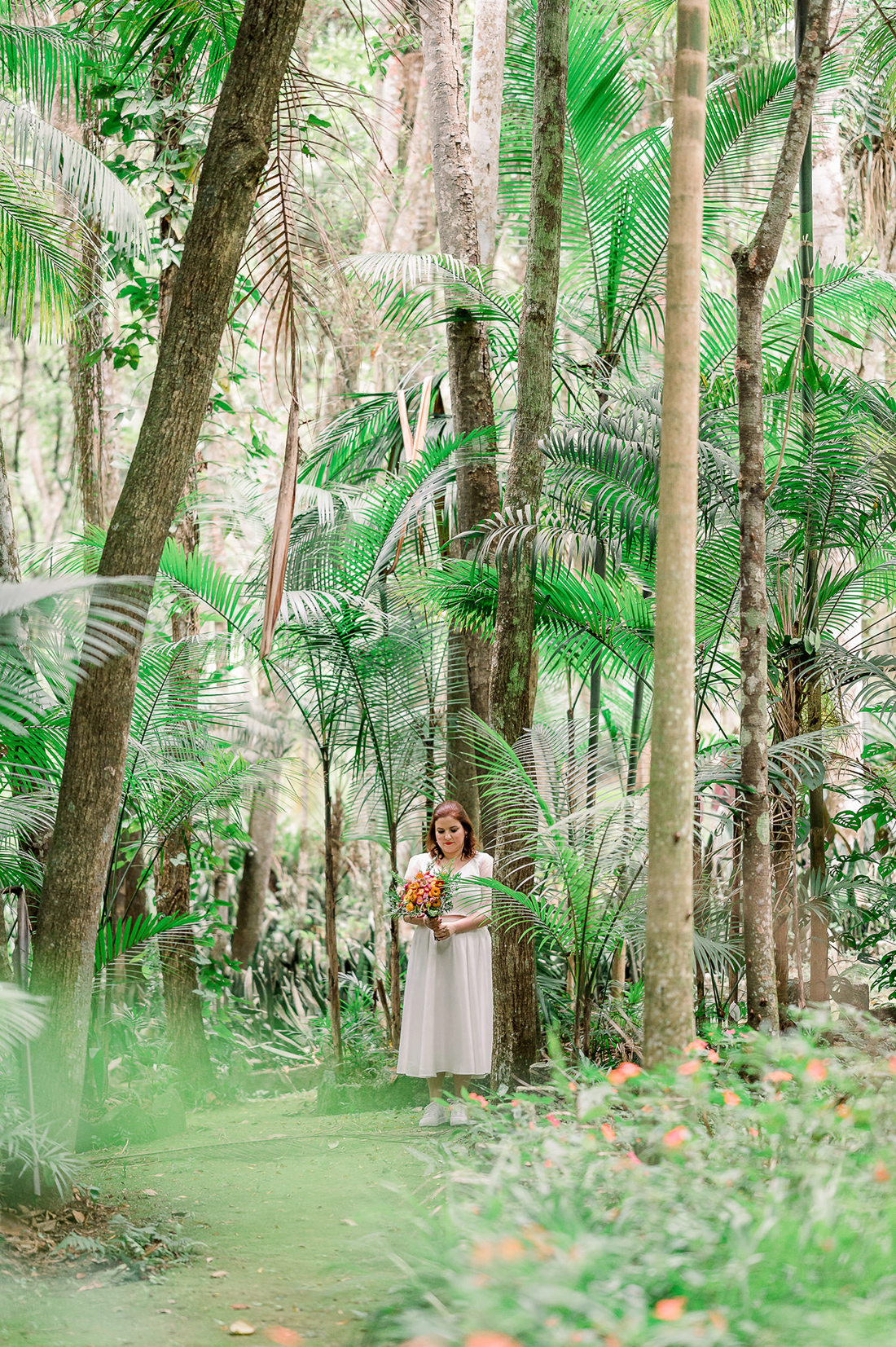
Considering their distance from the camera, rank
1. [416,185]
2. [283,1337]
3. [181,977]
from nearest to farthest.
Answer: [283,1337] < [181,977] < [416,185]

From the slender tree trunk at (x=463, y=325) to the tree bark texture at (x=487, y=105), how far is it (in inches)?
22.2

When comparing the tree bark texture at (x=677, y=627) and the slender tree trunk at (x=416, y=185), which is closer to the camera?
the tree bark texture at (x=677, y=627)

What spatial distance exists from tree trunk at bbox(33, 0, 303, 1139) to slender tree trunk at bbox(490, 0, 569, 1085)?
1.57m

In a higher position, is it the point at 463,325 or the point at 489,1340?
the point at 463,325

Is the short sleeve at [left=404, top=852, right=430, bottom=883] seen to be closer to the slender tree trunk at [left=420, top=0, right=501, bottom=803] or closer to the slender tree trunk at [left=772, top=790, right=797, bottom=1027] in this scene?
the slender tree trunk at [left=420, top=0, right=501, bottom=803]

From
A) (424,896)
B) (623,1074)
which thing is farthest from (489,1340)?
(424,896)

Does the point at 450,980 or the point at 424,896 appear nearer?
the point at 424,896

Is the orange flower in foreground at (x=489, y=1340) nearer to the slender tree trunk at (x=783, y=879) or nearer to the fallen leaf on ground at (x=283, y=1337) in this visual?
the fallen leaf on ground at (x=283, y=1337)

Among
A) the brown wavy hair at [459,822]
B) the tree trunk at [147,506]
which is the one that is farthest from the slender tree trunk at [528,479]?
the tree trunk at [147,506]

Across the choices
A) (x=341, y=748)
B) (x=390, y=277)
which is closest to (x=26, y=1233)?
(x=341, y=748)

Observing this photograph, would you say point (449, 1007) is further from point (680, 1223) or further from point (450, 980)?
point (680, 1223)

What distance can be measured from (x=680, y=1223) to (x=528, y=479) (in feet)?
11.6

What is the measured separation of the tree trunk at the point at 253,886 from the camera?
9.36 meters

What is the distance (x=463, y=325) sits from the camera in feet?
20.5
